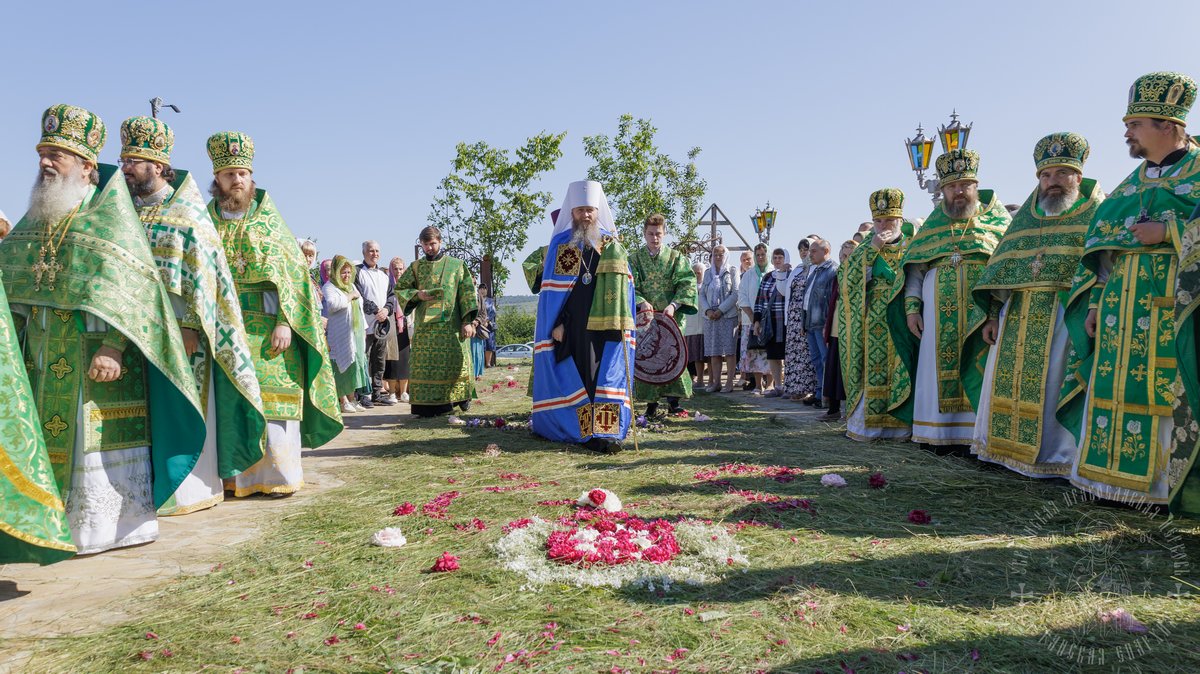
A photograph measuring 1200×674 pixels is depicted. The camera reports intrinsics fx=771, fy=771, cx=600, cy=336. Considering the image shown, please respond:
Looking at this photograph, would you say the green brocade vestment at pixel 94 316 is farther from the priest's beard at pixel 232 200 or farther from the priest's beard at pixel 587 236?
the priest's beard at pixel 587 236

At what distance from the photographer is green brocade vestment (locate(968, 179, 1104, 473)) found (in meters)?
5.70

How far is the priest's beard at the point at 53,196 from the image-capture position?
404cm

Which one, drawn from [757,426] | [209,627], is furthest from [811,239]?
[209,627]

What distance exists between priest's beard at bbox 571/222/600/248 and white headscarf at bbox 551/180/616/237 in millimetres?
98

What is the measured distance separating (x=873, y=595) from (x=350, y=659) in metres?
2.13

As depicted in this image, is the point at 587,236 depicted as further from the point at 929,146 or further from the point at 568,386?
the point at 929,146

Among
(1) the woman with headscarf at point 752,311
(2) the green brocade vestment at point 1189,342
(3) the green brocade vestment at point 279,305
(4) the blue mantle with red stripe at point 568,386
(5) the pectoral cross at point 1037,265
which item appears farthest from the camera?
(1) the woman with headscarf at point 752,311

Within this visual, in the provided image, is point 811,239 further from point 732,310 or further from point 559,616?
point 559,616

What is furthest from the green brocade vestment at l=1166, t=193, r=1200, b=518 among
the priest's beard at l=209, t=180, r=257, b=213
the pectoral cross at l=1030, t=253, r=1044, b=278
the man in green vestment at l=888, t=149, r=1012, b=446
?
the priest's beard at l=209, t=180, r=257, b=213

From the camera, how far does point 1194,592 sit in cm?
333

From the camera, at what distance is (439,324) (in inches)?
364

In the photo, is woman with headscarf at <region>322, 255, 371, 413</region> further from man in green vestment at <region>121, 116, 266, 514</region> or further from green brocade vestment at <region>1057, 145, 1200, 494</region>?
green brocade vestment at <region>1057, 145, 1200, 494</region>

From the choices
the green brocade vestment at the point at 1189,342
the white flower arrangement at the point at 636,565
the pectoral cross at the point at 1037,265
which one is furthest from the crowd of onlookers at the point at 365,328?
the green brocade vestment at the point at 1189,342

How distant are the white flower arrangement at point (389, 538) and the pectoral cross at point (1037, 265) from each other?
488cm
